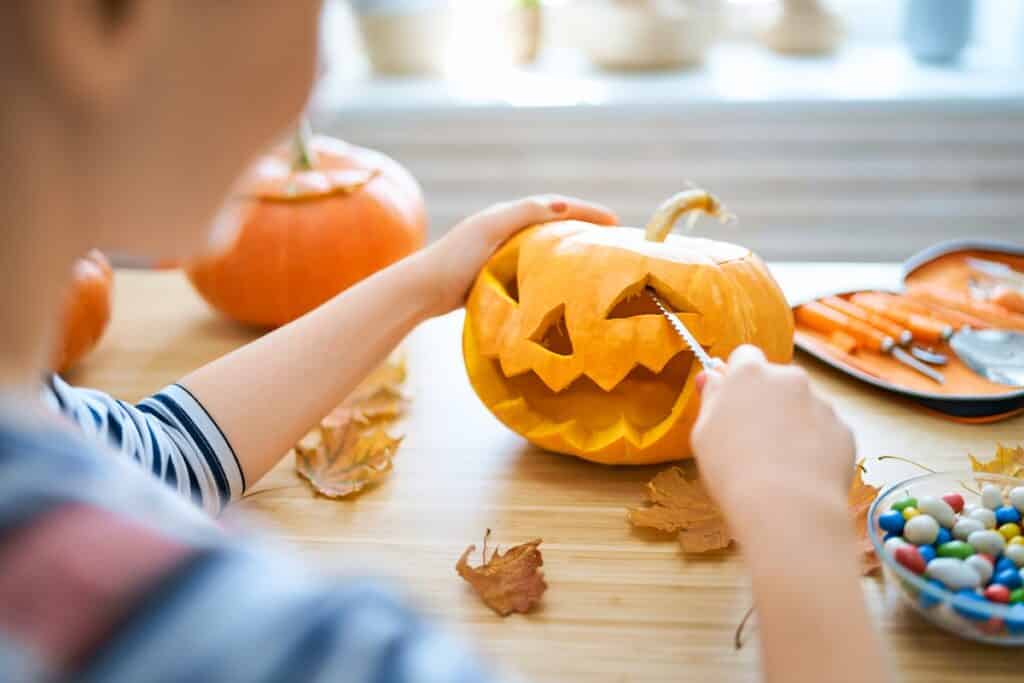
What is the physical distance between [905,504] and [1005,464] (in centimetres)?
19

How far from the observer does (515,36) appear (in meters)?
2.61

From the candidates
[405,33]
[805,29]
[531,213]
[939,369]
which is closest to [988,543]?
[939,369]

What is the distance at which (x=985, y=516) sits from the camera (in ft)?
2.47

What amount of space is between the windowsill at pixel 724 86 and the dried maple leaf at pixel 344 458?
1248 millimetres

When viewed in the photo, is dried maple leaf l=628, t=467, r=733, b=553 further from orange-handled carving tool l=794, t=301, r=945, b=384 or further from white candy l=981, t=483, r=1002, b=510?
orange-handled carving tool l=794, t=301, r=945, b=384

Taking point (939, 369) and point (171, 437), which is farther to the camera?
point (939, 369)

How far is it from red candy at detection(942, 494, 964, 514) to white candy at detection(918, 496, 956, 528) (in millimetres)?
17

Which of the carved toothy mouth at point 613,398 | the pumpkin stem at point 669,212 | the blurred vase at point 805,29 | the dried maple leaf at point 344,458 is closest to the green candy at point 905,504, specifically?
the carved toothy mouth at point 613,398

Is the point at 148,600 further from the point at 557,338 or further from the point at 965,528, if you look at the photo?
the point at 557,338

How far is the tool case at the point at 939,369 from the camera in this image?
1.01m

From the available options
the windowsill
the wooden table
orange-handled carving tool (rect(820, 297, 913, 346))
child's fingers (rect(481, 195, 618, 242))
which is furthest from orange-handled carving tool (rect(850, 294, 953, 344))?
the windowsill

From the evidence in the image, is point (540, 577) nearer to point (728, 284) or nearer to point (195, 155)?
point (728, 284)

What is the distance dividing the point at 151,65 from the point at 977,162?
2146 mm

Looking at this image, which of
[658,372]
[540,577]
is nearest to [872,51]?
[658,372]
